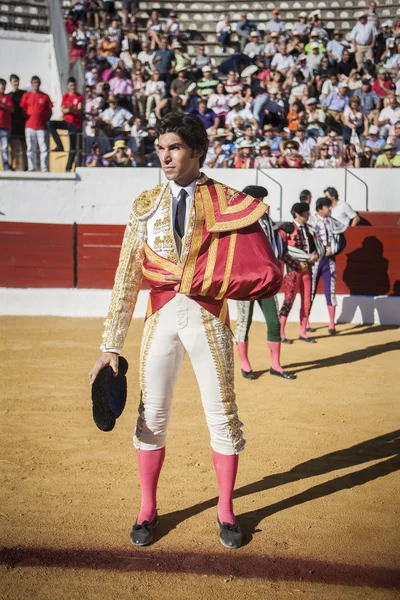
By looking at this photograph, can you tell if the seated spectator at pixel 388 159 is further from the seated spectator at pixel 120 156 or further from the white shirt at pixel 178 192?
the white shirt at pixel 178 192

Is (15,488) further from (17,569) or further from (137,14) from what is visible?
(137,14)

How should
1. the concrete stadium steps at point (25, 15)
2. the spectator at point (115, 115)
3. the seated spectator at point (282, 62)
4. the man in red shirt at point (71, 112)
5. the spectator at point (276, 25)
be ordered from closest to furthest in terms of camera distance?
the man in red shirt at point (71, 112) → the spectator at point (115, 115) → the seated spectator at point (282, 62) → the spectator at point (276, 25) → the concrete stadium steps at point (25, 15)

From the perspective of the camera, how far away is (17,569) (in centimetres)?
285

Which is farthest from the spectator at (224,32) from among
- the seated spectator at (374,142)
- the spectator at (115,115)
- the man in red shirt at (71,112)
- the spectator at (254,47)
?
the seated spectator at (374,142)

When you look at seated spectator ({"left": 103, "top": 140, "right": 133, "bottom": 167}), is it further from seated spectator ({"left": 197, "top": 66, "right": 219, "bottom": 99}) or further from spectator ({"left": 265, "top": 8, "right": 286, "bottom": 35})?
spectator ({"left": 265, "top": 8, "right": 286, "bottom": 35})

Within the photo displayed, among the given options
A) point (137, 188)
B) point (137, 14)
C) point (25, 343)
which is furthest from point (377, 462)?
point (137, 14)

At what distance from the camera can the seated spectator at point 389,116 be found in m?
11.0

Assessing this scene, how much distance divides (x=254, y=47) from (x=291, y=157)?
132 inches

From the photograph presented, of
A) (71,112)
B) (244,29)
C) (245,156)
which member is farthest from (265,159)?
(244,29)

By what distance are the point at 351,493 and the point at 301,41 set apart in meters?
10.8

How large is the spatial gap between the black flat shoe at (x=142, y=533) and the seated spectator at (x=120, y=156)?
28.6 feet

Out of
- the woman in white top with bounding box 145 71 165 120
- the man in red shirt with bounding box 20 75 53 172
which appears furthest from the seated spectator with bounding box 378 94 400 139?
the man in red shirt with bounding box 20 75 53 172

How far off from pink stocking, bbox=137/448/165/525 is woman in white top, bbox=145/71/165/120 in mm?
9454

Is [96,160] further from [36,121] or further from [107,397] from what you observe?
[107,397]
